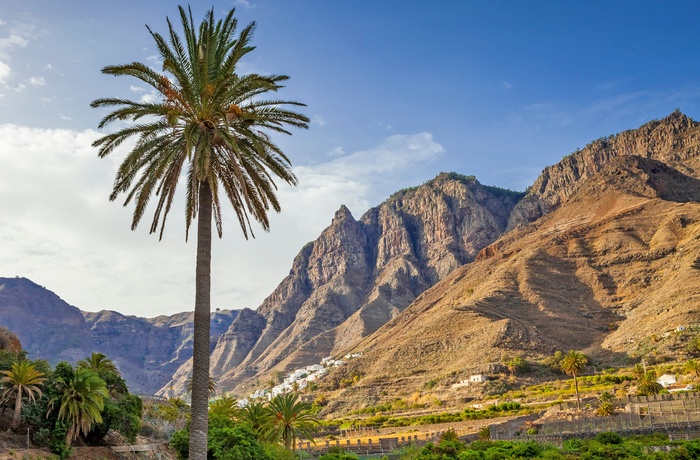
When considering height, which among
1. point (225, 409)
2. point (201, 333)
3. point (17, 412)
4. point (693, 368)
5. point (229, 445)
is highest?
point (201, 333)

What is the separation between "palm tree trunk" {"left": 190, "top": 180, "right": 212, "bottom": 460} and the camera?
1440 centimetres

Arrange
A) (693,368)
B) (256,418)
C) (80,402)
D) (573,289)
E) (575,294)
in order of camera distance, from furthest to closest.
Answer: (573,289) → (575,294) → (693,368) → (256,418) → (80,402)

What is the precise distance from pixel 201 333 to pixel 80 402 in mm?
14792

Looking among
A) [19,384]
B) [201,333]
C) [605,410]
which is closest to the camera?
[201,333]

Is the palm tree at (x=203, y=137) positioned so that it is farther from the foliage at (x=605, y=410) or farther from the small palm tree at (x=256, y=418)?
the foliage at (x=605, y=410)

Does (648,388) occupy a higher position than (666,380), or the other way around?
(666,380)

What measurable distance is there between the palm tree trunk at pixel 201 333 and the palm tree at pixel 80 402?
Result: 1391cm

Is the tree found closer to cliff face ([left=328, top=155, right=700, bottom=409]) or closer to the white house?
the white house

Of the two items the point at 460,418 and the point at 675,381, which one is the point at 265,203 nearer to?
the point at 460,418

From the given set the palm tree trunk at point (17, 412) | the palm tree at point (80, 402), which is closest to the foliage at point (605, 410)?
the palm tree at point (80, 402)

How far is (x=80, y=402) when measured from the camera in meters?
26.4

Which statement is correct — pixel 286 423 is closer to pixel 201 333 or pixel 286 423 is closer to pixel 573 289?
pixel 201 333

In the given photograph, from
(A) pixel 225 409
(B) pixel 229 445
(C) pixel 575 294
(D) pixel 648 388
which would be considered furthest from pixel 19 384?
(C) pixel 575 294

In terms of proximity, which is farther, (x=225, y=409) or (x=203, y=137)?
(x=225, y=409)
